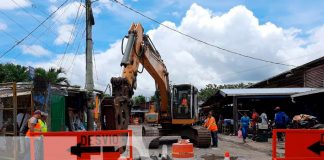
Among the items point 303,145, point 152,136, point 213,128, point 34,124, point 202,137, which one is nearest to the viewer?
point 303,145

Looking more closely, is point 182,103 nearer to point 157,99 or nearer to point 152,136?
point 157,99

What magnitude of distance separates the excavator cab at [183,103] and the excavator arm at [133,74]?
0.47m

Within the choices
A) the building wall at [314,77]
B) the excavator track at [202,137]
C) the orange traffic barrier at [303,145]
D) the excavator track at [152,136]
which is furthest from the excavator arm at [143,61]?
the building wall at [314,77]

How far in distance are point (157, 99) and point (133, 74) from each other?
22.9 ft

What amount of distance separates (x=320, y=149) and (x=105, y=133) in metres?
4.09

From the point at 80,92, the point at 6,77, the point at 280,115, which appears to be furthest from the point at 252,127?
the point at 6,77

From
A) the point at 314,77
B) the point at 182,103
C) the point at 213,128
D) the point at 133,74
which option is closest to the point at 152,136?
the point at 182,103

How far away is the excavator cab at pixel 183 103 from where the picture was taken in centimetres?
1950

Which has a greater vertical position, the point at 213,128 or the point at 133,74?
the point at 133,74

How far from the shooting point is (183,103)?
19625mm

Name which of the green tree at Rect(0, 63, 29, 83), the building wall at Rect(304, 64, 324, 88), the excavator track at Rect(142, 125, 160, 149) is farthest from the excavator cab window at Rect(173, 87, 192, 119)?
the green tree at Rect(0, 63, 29, 83)

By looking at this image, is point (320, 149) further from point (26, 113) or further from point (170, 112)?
point (170, 112)

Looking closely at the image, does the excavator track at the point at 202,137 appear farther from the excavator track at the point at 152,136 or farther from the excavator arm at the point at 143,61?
the excavator arm at the point at 143,61

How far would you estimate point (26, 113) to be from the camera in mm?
14648
